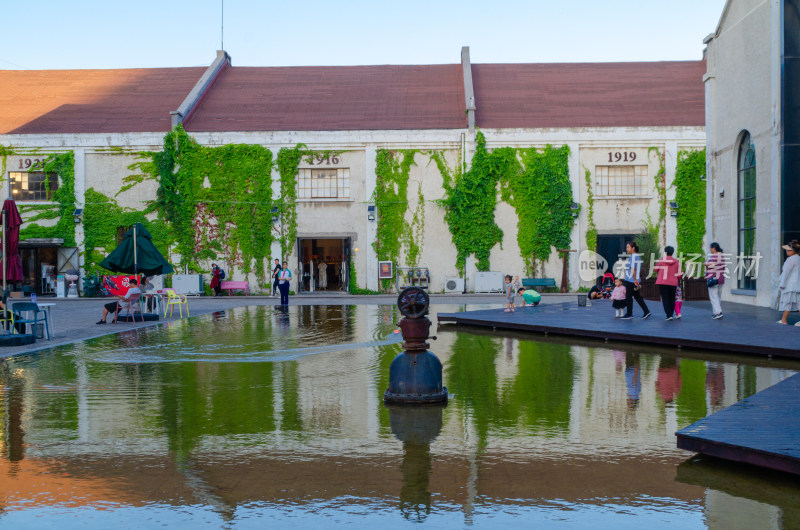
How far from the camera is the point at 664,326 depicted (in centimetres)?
1498

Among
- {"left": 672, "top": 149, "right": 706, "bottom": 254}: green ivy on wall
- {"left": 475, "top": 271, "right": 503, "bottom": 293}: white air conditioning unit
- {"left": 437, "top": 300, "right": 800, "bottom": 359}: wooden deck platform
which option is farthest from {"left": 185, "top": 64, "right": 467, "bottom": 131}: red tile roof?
{"left": 437, "top": 300, "right": 800, "bottom": 359}: wooden deck platform

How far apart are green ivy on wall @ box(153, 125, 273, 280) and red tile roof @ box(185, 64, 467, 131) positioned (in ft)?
4.31

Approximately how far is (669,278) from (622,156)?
62.6 ft

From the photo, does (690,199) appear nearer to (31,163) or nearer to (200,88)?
(200,88)

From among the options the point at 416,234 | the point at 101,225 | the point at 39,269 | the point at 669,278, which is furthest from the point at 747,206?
the point at 39,269

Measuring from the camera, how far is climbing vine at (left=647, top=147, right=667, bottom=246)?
110ft

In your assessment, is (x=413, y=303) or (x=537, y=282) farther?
(x=537, y=282)

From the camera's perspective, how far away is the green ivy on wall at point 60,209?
1342 inches

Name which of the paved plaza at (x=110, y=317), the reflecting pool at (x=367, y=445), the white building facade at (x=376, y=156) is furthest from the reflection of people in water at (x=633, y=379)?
the white building facade at (x=376, y=156)

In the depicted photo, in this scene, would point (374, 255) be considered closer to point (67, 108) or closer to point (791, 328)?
point (67, 108)

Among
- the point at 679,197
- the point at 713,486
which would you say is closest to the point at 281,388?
A: the point at 713,486

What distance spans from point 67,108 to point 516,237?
21.8 meters

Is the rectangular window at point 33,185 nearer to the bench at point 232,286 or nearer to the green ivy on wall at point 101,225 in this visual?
the green ivy on wall at point 101,225

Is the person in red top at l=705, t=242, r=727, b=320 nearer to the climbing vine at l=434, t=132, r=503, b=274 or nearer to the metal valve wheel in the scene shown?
the metal valve wheel
